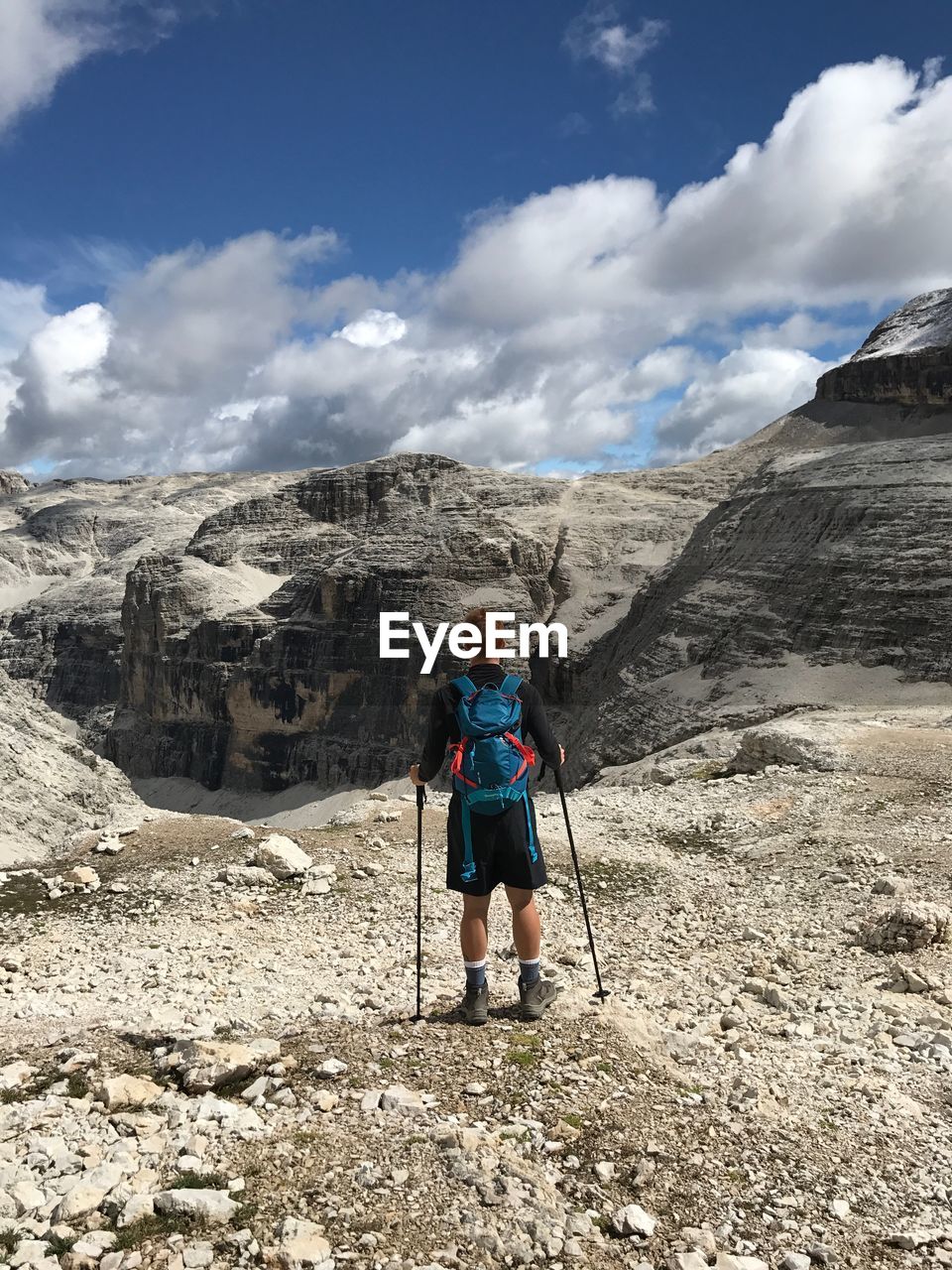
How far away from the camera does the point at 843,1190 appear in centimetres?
394

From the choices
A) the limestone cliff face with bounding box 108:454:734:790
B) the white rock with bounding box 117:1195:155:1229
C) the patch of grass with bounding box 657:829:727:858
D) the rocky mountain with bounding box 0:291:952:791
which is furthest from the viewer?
the limestone cliff face with bounding box 108:454:734:790

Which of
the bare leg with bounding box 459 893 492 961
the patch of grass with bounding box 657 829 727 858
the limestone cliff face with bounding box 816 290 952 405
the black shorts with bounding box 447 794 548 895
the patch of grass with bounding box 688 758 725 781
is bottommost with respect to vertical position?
the patch of grass with bounding box 688 758 725 781

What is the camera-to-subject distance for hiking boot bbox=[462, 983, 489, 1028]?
5.66m

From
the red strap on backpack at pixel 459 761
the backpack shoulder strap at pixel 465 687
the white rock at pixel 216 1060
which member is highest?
the backpack shoulder strap at pixel 465 687

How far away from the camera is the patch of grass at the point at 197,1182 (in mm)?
3805

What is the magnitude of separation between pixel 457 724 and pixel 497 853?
914 mm

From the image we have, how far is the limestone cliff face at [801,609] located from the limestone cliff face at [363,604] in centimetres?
1350

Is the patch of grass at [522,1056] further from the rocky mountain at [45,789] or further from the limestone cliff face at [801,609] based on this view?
the limestone cliff face at [801,609]

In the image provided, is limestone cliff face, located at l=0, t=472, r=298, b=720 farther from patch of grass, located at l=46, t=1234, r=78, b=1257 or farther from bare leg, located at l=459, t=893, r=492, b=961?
patch of grass, located at l=46, t=1234, r=78, b=1257

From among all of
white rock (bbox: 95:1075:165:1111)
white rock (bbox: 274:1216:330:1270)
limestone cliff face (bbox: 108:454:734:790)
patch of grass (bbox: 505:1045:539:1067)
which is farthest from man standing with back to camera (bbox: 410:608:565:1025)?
limestone cliff face (bbox: 108:454:734:790)

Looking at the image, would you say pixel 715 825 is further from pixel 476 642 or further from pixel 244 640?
pixel 244 640

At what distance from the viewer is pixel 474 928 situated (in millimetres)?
5895

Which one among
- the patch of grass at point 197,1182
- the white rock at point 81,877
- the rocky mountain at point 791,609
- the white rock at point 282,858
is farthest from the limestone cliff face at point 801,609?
the patch of grass at point 197,1182

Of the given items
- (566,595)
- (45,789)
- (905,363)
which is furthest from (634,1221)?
(905,363)
